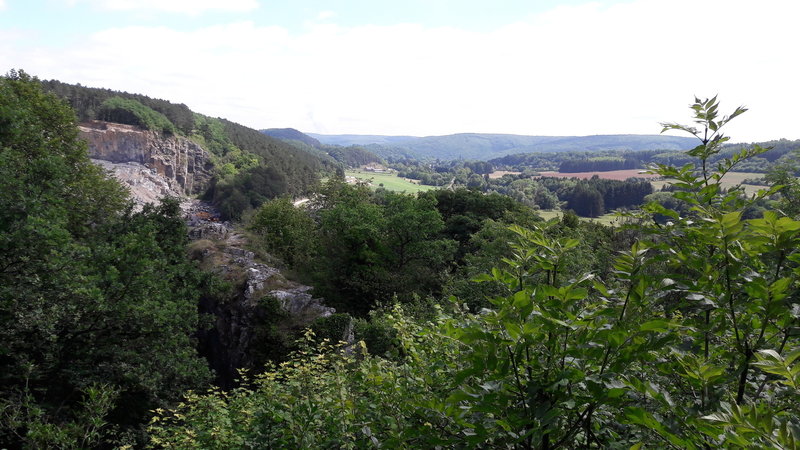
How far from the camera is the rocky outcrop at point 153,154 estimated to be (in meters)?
90.1

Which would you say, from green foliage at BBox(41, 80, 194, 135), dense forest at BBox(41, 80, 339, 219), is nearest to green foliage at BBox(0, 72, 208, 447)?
dense forest at BBox(41, 80, 339, 219)

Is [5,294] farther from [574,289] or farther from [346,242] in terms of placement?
[346,242]

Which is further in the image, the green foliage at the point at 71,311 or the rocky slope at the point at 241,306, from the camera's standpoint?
the rocky slope at the point at 241,306

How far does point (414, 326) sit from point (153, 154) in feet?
376

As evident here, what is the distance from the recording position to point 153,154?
101 m

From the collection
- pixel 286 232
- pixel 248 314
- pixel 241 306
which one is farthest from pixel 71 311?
pixel 286 232

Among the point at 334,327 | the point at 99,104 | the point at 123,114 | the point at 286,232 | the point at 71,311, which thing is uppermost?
the point at 99,104

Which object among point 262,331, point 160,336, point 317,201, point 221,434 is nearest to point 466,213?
point 317,201

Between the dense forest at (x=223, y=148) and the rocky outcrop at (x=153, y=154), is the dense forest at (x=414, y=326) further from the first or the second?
the rocky outcrop at (x=153, y=154)

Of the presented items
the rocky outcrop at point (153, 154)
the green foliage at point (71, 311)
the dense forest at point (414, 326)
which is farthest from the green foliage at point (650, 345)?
the rocky outcrop at point (153, 154)

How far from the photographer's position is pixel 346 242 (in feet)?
88.0

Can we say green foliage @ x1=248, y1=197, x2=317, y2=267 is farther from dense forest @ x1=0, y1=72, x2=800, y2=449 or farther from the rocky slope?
the rocky slope

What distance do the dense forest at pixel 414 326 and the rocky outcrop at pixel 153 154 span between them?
70.2 metres

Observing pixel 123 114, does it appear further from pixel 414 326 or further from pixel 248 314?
pixel 414 326
